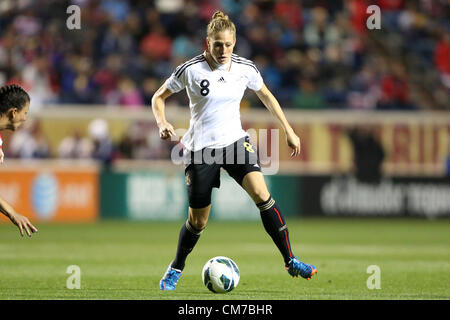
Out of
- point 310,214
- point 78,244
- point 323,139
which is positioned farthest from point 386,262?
point 323,139

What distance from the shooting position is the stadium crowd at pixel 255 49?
20.2 m

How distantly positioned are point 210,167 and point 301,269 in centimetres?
121

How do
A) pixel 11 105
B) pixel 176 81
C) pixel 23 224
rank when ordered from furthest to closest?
1. pixel 176 81
2. pixel 11 105
3. pixel 23 224

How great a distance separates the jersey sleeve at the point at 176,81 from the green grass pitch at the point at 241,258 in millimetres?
1836

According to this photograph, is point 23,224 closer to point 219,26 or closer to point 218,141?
point 218,141

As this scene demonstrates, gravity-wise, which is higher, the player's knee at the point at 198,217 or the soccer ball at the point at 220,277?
the player's knee at the point at 198,217

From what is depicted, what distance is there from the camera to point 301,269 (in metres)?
7.98

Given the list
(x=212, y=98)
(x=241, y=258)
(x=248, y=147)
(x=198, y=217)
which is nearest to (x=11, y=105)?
(x=212, y=98)

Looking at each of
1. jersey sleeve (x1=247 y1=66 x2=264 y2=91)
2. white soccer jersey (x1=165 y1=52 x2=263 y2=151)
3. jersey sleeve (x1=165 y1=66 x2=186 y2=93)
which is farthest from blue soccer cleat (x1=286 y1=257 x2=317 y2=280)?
jersey sleeve (x1=165 y1=66 x2=186 y2=93)

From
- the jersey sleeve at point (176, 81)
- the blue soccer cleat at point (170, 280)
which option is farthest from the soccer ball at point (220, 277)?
the jersey sleeve at point (176, 81)

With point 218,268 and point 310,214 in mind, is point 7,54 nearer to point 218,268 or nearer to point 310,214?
point 310,214

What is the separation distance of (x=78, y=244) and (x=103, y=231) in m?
2.60

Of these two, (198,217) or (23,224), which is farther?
(198,217)

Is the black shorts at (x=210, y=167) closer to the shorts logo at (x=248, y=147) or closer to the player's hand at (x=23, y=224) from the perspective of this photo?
the shorts logo at (x=248, y=147)
